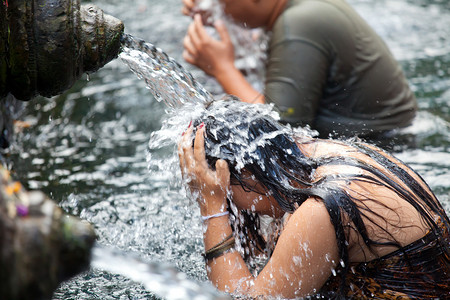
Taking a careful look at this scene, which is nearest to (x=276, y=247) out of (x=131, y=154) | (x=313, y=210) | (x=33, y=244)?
(x=313, y=210)

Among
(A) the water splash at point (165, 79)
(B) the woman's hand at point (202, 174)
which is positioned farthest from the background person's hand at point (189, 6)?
(B) the woman's hand at point (202, 174)

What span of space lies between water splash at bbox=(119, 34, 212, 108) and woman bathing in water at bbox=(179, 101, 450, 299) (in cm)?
48

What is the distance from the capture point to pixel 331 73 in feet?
11.5

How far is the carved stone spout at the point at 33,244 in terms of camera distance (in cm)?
119

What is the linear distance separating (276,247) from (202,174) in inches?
16.1

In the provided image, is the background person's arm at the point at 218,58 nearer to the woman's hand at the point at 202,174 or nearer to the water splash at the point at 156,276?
the woman's hand at the point at 202,174

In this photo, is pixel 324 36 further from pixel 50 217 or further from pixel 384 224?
pixel 50 217

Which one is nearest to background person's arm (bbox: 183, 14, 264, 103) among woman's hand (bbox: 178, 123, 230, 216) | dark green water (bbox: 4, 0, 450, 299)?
dark green water (bbox: 4, 0, 450, 299)

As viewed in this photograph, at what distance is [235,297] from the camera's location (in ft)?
7.50

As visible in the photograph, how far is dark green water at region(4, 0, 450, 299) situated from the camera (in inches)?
122

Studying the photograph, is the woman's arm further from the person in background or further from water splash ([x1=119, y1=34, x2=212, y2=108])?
the person in background

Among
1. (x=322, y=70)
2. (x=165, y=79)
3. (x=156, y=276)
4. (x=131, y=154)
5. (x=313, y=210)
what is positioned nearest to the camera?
(x=156, y=276)

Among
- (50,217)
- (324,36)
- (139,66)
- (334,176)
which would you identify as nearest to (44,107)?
(139,66)

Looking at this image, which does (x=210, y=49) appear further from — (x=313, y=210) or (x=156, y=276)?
(x=156, y=276)
